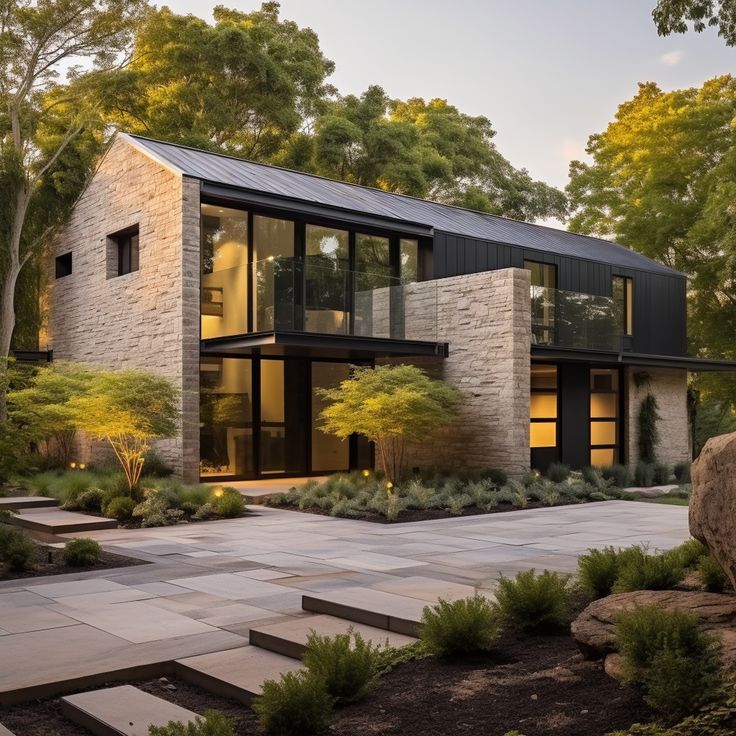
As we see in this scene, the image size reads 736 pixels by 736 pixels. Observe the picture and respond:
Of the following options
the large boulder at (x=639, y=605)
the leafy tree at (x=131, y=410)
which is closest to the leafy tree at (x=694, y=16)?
the large boulder at (x=639, y=605)

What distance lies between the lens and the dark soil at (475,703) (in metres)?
3.87

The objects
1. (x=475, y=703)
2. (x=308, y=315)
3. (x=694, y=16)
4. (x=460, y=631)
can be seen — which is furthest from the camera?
(x=308, y=315)

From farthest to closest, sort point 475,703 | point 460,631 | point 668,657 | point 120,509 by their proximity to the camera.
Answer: point 120,509 < point 460,631 < point 475,703 < point 668,657

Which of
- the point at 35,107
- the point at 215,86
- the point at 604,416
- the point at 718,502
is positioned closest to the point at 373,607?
the point at 718,502

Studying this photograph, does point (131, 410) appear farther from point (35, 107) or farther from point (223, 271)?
point (35, 107)

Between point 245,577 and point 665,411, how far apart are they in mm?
17617

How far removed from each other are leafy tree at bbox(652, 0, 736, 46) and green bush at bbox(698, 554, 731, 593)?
6252 mm

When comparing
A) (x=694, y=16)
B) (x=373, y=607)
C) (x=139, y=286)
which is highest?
(x=694, y=16)

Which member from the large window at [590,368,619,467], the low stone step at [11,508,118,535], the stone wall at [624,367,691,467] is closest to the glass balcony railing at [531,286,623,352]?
the large window at [590,368,619,467]

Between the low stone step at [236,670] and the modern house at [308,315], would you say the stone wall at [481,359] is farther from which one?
the low stone step at [236,670]

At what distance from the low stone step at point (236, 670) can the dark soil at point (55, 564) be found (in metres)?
3.72

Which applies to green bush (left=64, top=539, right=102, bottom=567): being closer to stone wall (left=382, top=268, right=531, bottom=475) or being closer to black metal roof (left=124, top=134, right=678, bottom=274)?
stone wall (left=382, top=268, right=531, bottom=475)

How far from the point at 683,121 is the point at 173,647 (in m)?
26.5

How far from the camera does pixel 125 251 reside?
19.7 metres
